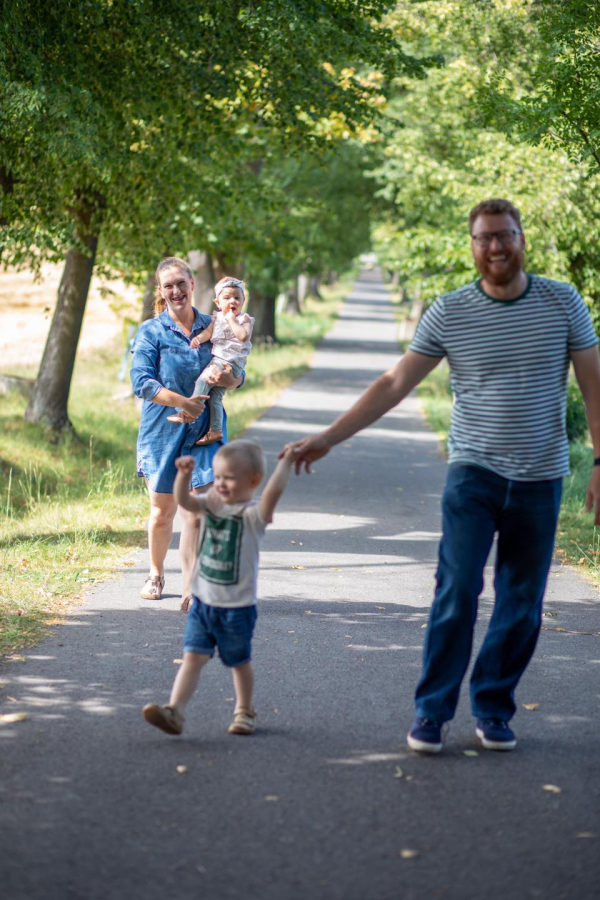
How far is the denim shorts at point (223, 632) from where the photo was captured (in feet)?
15.4

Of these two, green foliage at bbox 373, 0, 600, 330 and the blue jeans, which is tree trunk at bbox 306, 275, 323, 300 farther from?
the blue jeans

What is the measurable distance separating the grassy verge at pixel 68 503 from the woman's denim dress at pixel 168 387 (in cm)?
103

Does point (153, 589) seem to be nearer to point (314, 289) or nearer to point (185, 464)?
point (185, 464)

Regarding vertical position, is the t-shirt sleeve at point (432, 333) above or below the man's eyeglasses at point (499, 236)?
below

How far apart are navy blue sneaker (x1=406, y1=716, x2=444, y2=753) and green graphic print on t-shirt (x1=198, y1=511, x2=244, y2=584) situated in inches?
35.7

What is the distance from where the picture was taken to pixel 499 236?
4504 mm

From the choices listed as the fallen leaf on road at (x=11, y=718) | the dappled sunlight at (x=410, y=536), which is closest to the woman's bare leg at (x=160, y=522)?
the fallen leaf on road at (x=11, y=718)

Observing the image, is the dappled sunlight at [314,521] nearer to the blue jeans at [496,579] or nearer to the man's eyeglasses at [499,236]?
the blue jeans at [496,579]

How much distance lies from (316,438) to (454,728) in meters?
1.41

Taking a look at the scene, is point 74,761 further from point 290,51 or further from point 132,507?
point 290,51

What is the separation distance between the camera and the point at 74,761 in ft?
14.5

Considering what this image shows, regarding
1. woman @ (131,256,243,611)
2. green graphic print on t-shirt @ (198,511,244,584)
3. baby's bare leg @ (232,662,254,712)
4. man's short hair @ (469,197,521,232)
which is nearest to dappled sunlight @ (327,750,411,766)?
baby's bare leg @ (232,662,254,712)

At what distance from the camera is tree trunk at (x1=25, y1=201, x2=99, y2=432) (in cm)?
1557

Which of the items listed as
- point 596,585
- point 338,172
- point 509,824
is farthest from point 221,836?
point 338,172
